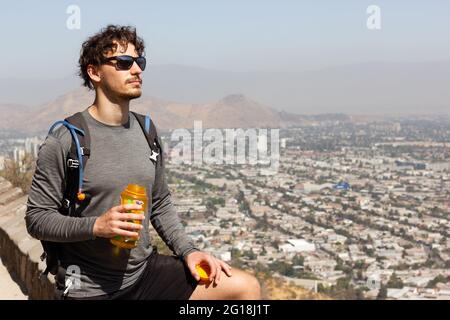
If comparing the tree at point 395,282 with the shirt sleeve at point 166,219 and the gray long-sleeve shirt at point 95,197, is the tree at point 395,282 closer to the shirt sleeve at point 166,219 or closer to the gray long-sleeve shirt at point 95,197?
the shirt sleeve at point 166,219

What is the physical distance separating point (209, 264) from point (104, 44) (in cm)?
89

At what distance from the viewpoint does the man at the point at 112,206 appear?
2053mm

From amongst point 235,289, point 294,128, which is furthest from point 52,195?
point 294,128

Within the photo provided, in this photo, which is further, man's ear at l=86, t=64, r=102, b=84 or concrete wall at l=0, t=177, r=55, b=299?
concrete wall at l=0, t=177, r=55, b=299

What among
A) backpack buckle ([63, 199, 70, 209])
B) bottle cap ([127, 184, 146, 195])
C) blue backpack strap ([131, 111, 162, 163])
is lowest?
backpack buckle ([63, 199, 70, 209])

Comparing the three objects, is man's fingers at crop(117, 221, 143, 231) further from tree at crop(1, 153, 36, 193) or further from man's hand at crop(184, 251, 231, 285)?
tree at crop(1, 153, 36, 193)

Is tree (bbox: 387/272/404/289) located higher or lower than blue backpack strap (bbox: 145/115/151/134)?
lower

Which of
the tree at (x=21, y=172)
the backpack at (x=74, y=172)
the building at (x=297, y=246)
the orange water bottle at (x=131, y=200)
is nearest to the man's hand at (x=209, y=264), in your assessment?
the orange water bottle at (x=131, y=200)

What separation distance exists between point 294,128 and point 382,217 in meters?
50.8

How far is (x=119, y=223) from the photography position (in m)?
1.92

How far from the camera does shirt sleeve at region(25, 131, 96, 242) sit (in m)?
2.03

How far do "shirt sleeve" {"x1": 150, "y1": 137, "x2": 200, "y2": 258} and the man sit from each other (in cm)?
2

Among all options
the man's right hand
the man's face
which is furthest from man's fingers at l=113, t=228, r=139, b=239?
the man's face

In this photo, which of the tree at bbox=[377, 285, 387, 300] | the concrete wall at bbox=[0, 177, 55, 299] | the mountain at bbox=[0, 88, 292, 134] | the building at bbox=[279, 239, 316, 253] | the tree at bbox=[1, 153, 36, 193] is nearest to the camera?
the concrete wall at bbox=[0, 177, 55, 299]
